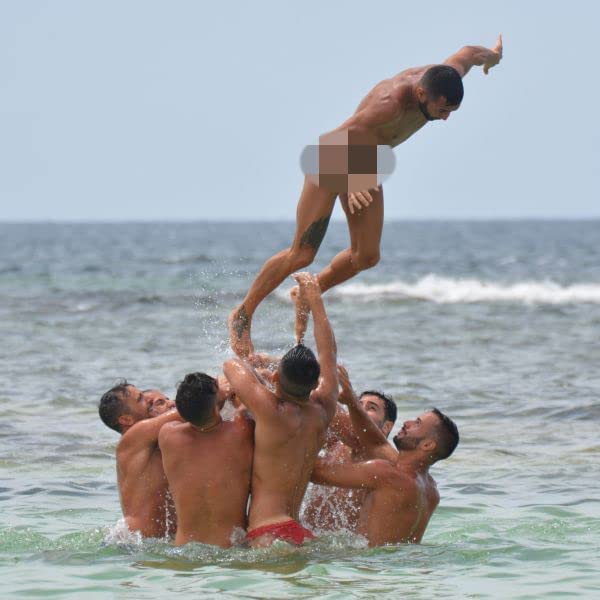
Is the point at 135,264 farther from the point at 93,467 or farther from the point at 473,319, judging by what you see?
the point at 93,467

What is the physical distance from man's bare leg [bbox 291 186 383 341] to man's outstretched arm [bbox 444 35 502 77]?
1008mm

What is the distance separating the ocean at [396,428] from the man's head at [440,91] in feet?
7.55

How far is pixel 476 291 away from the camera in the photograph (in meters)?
37.2

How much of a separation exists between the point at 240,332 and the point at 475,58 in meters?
2.36

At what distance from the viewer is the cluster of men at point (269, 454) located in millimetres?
7457

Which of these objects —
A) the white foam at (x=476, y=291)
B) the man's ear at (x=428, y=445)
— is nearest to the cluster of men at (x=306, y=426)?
the man's ear at (x=428, y=445)

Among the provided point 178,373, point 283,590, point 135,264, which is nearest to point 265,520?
point 283,590

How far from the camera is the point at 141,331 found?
79.0 feet

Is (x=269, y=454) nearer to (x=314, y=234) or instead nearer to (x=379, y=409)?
(x=379, y=409)

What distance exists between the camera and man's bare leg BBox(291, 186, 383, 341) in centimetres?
846

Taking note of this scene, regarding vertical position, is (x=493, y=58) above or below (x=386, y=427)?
above

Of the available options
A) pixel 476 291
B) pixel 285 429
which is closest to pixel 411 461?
pixel 285 429

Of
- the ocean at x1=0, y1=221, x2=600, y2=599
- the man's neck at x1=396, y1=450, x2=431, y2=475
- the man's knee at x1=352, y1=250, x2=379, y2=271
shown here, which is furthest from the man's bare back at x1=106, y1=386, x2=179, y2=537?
the man's knee at x1=352, y1=250, x2=379, y2=271

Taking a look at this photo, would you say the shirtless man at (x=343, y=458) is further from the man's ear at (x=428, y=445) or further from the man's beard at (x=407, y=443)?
the man's ear at (x=428, y=445)
